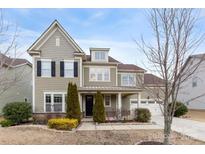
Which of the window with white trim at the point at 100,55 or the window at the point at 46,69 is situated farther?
the window with white trim at the point at 100,55

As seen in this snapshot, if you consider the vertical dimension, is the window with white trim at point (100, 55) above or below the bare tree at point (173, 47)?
above

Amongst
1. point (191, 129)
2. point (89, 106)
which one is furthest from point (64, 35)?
point (191, 129)

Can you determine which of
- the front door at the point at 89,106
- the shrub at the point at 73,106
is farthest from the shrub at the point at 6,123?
the front door at the point at 89,106

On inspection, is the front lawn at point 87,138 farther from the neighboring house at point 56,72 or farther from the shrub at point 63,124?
the neighboring house at point 56,72

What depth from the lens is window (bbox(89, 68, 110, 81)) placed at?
880 inches

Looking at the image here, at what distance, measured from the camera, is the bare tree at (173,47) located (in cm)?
671

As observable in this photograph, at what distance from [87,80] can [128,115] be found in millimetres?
4889

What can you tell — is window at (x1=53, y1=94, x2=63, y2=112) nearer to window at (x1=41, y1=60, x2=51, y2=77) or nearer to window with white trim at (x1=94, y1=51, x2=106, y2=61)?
window at (x1=41, y1=60, x2=51, y2=77)

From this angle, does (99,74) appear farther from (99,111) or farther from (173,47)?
(173,47)

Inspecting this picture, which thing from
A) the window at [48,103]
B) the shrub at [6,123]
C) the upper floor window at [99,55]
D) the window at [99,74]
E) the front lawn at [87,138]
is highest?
the upper floor window at [99,55]

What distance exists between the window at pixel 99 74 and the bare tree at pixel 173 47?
15.0m
